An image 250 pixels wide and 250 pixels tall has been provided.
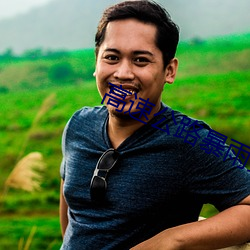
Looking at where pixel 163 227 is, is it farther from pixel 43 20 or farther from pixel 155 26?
pixel 43 20

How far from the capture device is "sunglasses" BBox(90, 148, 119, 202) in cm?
164

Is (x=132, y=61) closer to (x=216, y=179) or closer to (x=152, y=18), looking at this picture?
(x=152, y=18)

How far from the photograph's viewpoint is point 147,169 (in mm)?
1597

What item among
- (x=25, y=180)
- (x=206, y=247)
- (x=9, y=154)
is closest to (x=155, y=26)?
(x=206, y=247)

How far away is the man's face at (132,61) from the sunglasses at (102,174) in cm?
15

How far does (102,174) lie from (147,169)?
0.16 m

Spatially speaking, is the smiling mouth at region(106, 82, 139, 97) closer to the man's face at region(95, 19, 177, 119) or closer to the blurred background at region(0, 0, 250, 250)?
the man's face at region(95, 19, 177, 119)

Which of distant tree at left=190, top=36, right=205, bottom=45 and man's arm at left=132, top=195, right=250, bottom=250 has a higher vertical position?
distant tree at left=190, top=36, right=205, bottom=45

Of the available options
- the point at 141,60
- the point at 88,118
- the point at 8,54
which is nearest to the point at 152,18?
the point at 141,60

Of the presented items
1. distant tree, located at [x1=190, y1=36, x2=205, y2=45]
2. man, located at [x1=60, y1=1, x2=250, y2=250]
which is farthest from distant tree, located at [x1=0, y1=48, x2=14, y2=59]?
man, located at [x1=60, y1=1, x2=250, y2=250]

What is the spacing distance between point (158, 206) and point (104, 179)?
0.68 ft

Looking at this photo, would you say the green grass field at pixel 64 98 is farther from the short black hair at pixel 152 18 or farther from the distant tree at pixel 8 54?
the short black hair at pixel 152 18

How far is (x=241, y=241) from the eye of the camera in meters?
1.52

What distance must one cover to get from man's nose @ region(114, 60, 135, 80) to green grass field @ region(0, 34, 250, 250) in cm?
469
